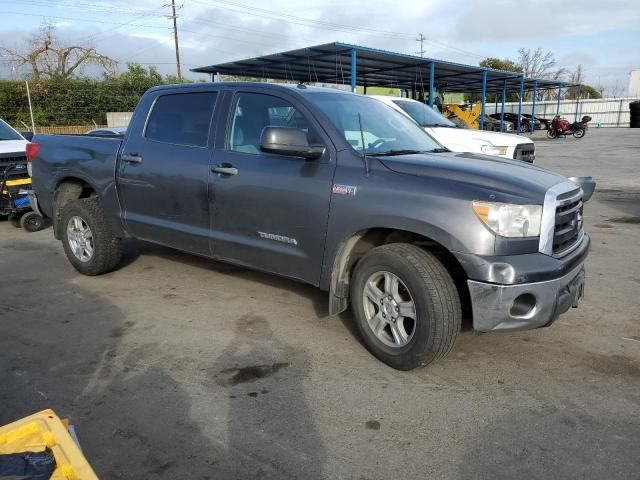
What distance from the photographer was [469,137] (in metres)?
9.74

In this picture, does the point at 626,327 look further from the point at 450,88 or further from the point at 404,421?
the point at 450,88

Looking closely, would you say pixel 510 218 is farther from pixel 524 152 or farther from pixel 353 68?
pixel 353 68

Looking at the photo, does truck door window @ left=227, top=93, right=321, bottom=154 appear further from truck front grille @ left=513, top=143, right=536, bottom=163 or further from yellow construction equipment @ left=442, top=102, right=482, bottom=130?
yellow construction equipment @ left=442, top=102, right=482, bottom=130

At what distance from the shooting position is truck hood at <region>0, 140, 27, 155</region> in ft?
27.0

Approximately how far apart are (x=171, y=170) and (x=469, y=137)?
6.70 m

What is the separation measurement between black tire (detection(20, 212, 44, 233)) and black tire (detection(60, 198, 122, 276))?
275 cm

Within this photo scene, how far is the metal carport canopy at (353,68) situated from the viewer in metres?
19.1

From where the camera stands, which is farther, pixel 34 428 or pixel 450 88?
pixel 450 88

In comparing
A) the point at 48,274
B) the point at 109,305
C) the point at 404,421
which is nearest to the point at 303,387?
the point at 404,421

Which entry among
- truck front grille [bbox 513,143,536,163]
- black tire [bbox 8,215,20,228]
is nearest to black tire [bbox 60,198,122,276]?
black tire [bbox 8,215,20,228]

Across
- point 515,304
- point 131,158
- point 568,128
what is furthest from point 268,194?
point 568,128

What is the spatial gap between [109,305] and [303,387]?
229 cm

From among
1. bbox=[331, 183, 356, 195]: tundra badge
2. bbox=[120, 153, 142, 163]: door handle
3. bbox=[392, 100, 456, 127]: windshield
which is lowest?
bbox=[331, 183, 356, 195]: tundra badge

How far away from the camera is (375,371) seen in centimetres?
347
